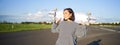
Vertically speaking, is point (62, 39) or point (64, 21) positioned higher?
point (64, 21)

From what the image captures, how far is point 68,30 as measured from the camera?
4.51m

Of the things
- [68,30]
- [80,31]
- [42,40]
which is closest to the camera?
[68,30]

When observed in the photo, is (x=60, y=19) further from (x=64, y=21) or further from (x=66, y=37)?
(x=66, y=37)

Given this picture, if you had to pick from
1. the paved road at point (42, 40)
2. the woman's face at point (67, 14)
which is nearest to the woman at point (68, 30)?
the woman's face at point (67, 14)

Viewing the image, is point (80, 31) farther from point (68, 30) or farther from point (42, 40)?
point (42, 40)

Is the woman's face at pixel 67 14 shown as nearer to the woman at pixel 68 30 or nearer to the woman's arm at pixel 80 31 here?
the woman at pixel 68 30

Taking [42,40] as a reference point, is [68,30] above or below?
above

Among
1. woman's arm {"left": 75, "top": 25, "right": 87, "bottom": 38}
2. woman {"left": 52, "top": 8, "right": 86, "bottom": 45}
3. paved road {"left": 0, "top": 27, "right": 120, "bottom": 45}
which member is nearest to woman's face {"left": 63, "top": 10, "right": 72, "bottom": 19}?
woman {"left": 52, "top": 8, "right": 86, "bottom": 45}

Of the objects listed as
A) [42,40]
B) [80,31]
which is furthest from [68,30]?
[42,40]

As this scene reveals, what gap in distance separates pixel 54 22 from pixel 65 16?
0.88ft

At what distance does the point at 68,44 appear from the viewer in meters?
4.45

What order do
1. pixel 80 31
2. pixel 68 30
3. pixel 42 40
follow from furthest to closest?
pixel 42 40 → pixel 80 31 → pixel 68 30

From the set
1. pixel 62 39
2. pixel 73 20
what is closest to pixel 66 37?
pixel 62 39

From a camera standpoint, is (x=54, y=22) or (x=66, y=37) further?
(x=54, y=22)
